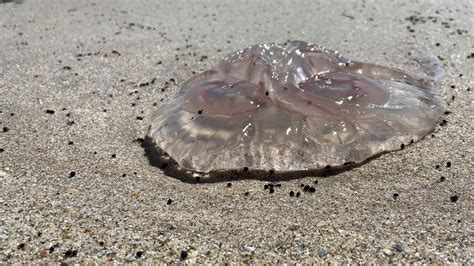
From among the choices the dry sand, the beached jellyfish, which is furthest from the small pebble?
the beached jellyfish

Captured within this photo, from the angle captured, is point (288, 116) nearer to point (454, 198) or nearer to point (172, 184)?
point (172, 184)

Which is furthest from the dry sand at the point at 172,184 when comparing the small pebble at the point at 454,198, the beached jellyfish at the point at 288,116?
the beached jellyfish at the point at 288,116

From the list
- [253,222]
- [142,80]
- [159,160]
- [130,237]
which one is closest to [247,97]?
[159,160]

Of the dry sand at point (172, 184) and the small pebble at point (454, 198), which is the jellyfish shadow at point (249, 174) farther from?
the small pebble at point (454, 198)

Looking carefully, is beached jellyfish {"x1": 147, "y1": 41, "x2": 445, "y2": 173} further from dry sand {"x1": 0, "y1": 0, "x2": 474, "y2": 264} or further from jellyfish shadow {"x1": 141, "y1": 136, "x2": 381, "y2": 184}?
dry sand {"x1": 0, "y1": 0, "x2": 474, "y2": 264}

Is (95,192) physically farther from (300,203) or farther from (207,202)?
(300,203)
